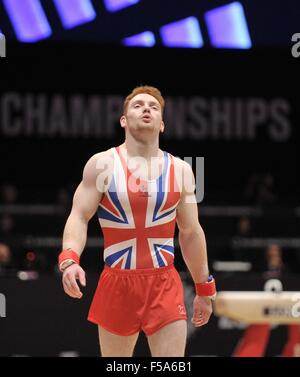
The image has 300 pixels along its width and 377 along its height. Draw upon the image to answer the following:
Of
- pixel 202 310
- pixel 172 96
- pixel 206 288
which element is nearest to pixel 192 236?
pixel 206 288

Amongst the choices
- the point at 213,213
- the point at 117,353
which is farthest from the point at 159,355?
the point at 213,213

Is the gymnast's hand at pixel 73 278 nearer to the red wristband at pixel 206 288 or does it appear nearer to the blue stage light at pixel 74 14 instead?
the red wristband at pixel 206 288

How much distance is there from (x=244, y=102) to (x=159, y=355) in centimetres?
952

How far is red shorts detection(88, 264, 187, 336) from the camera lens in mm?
5445

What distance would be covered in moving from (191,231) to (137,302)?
0.57m

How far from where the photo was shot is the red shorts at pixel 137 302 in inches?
214

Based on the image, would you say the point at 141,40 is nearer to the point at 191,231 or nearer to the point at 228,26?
the point at 228,26

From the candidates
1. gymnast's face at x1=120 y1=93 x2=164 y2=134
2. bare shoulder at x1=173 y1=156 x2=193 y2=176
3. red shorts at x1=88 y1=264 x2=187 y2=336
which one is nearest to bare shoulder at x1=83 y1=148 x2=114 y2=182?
A: gymnast's face at x1=120 y1=93 x2=164 y2=134

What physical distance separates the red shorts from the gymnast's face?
0.87m

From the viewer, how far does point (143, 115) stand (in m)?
5.61

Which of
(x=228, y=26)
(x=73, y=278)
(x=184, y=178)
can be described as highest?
(x=228, y=26)

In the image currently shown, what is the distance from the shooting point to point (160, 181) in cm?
559
